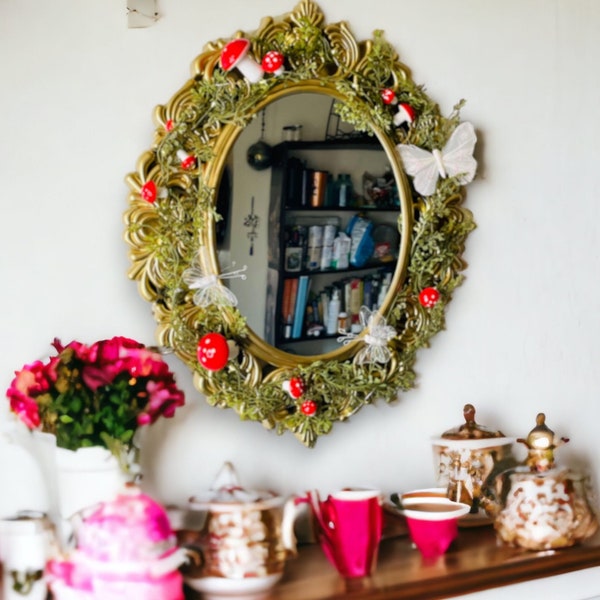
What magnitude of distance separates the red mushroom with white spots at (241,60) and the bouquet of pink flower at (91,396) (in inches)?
22.2

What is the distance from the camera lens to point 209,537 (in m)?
1.34

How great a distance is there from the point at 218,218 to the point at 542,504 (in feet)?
2.65

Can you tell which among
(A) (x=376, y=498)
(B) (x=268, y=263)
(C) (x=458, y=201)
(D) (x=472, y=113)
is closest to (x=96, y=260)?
(B) (x=268, y=263)

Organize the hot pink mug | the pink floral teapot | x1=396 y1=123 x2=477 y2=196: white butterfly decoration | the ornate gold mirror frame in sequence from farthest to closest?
1. x1=396 y1=123 x2=477 y2=196: white butterfly decoration
2. the ornate gold mirror frame
3. the hot pink mug
4. the pink floral teapot

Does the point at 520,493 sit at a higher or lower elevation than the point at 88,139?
lower

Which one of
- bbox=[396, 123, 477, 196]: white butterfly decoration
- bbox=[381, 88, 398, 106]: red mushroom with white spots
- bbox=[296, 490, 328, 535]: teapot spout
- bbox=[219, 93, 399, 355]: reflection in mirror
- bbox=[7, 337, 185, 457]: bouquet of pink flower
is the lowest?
bbox=[296, 490, 328, 535]: teapot spout

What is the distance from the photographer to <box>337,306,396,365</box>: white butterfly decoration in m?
1.72

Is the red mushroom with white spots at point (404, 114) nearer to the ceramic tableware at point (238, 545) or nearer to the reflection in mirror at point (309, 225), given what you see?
the reflection in mirror at point (309, 225)

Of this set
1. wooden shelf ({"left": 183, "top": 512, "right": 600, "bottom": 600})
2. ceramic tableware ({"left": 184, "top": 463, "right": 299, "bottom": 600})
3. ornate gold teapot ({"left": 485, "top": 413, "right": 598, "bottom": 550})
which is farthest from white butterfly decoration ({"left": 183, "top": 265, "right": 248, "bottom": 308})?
ornate gold teapot ({"left": 485, "top": 413, "right": 598, "bottom": 550})

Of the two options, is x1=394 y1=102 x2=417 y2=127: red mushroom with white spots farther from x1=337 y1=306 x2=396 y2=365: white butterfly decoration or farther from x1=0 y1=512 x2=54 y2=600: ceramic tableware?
x1=0 y1=512 x2=54 y2=600: ceramic tableware

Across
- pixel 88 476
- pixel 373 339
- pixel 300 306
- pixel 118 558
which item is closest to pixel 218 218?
pixel 300 306

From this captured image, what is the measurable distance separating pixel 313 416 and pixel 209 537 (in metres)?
0.39

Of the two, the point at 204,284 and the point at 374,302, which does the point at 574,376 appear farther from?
the point at 204,284

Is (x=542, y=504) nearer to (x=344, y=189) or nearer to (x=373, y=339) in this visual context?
(x=373, y=339)
